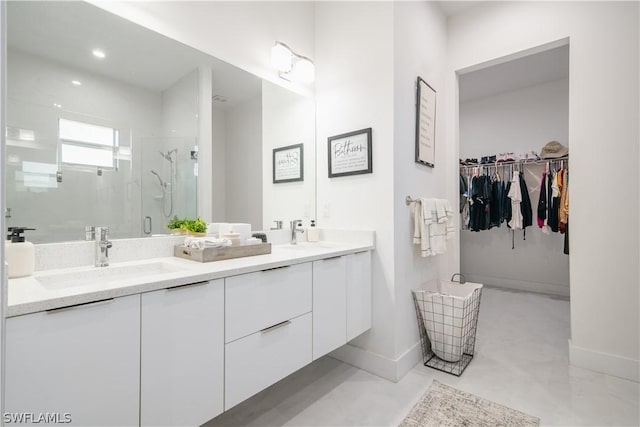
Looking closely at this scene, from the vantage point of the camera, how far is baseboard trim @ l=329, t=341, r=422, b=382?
1990mm

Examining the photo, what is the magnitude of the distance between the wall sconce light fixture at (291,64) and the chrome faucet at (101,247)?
1591mm

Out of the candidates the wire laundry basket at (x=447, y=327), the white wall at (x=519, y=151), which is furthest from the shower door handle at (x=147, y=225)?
the white wall at (x=519, y=151)

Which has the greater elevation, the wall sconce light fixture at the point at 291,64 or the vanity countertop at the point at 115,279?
the wall sconce light fixture at the point at 291,64

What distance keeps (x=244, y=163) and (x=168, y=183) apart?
556 mm

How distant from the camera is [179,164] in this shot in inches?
66.0

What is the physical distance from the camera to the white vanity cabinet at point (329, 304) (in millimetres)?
1659

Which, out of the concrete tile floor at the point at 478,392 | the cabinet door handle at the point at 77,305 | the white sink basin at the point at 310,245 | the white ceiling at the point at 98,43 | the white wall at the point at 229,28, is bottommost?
the concrete tile floor at the point at 478,392

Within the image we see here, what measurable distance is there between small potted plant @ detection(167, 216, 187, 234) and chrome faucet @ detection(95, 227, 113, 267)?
1.09 feet

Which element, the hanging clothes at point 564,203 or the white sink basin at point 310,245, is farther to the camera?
the hanging clothes at point 564,203

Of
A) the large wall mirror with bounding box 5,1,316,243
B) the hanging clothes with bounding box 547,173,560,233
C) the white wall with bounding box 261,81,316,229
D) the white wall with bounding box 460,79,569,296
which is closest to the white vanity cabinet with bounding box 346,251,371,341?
the white wall with bounding box 261,81,316,229

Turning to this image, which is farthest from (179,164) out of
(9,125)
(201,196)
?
(9,125)

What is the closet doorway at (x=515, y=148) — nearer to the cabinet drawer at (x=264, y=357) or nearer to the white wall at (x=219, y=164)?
the white wall at (x=219, y=164)

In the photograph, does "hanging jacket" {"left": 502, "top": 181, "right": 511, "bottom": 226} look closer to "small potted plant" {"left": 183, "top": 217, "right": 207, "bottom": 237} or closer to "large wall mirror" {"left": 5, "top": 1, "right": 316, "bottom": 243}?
"large wall mirror" {"left": 5, "top": 1, "right": 316, "bottom": 243}

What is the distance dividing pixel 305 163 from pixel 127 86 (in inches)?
51.1
